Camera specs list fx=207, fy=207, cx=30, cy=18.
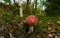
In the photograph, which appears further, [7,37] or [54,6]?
[54,6]

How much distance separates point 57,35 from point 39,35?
1.69 ft

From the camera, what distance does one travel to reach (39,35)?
Answer: 503cm

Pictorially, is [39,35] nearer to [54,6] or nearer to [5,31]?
[5,31]

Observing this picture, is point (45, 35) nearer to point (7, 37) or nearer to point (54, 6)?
point (7, 37)

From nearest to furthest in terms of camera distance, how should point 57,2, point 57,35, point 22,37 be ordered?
point 22,37 → point 57,35 → point 57,2

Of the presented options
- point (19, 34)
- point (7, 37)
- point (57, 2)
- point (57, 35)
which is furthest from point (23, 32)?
point (57, 2)

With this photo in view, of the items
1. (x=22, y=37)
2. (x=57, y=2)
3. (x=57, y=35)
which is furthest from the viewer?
(x=57, y=2)

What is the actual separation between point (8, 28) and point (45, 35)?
982 millimetres

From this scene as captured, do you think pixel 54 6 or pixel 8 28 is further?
pixel 54 6

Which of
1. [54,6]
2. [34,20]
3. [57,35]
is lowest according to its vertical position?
[54,6]

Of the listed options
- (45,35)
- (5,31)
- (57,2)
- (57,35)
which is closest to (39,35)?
(45,35)

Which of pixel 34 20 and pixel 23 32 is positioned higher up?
pixel 34 20

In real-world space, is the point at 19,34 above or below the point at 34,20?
below

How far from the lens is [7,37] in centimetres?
492
